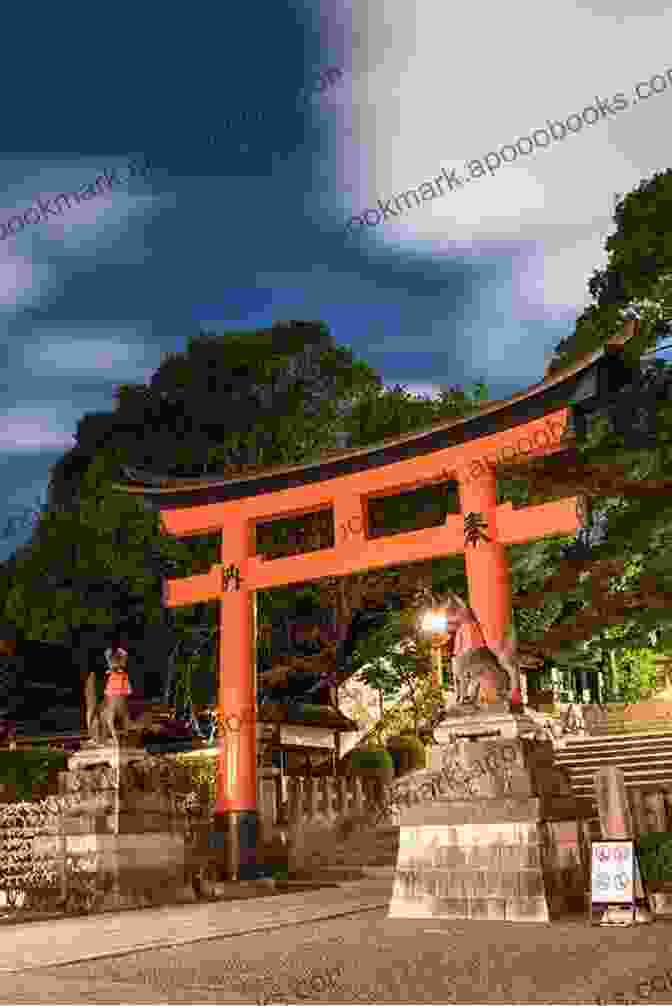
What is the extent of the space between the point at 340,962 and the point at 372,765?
1446 centimetres

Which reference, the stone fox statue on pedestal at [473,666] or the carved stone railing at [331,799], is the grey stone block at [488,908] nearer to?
the stone fox statue on pedestal at [473,666]

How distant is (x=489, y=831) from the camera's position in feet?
32.8

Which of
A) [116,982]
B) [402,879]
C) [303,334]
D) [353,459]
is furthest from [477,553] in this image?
[303,334]

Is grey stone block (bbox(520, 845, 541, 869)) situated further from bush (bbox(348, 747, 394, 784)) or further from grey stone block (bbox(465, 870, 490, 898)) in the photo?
bush (bbox(348, 747, 394, 784))

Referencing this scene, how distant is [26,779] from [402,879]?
36.2 feet

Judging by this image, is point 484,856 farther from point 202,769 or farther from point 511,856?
point 202,769

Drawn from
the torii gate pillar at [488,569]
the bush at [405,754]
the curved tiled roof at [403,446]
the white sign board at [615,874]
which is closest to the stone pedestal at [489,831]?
the white sign board at [615,874]

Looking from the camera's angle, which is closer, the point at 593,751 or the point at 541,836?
the point at 541,836

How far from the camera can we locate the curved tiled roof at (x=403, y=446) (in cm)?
1541

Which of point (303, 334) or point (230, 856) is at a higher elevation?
point (303, 334)

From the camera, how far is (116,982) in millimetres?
7051

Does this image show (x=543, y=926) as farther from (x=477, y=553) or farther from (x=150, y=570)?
(x=150, y=570)

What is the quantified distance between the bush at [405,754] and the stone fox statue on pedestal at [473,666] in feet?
40.2

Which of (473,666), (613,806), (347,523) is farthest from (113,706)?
(613,806)
